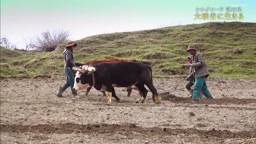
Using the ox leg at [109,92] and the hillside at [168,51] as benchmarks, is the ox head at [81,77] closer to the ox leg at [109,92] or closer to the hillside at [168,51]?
the ox leg at [109,92]

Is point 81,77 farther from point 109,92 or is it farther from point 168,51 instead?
point 168,51

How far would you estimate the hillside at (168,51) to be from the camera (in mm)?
31594

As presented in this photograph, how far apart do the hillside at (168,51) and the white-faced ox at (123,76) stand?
40.7 ft

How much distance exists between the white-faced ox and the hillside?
1240 cm

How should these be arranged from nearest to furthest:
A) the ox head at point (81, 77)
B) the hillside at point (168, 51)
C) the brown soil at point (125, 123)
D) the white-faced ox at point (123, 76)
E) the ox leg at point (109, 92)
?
the brown soil at point (125, 123)
the ox leg at point (109, 92)
the white-faced ox at point (123, 76)
the ox head at point (81, 77)
the hillside at point (168, 51)

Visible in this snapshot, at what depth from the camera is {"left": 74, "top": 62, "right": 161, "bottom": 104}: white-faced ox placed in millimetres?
14984

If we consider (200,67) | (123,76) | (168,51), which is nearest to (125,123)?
(123,76)

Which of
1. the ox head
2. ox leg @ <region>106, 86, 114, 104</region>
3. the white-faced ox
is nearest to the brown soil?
ox leg @ <region>106, 86, 114, 104</region>

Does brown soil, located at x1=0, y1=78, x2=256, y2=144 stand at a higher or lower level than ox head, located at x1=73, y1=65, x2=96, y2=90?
lower

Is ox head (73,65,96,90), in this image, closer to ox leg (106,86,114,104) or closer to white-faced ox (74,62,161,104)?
white-faced ox (74,62,161,104)

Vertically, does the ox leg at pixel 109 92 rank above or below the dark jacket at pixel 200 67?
below

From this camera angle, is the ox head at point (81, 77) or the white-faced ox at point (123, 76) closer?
the white-faced ox at point (123, 76)

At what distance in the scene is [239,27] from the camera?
140 ft

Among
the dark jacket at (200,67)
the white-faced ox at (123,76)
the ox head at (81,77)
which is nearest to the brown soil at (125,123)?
the dark jacket at (200,67)
